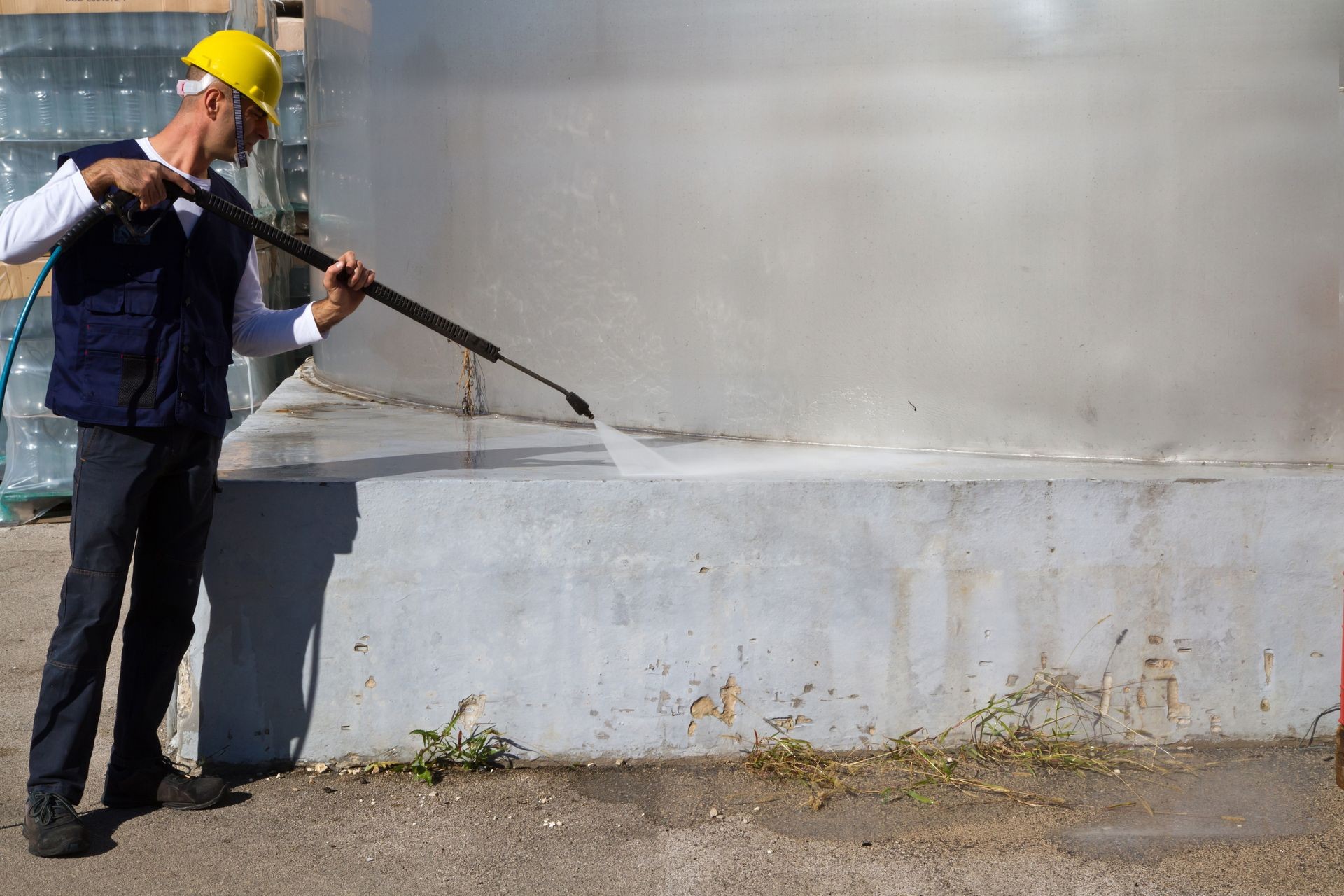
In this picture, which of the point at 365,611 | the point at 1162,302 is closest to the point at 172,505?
the point at 365,611

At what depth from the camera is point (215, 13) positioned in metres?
5.64

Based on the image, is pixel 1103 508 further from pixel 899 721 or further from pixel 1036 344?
pixel 899 721

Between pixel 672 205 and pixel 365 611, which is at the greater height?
pixel 672 205

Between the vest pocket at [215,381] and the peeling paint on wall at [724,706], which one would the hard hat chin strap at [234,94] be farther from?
the peeling paint on wall at [724,706]

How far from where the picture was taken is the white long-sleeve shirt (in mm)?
2504

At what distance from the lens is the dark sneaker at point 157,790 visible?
9.51 ft

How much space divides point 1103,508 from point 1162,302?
617 millimetres

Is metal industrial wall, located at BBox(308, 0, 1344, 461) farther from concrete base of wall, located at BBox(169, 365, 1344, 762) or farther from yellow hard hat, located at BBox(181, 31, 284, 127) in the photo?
yellow hard hat, located at BBox(181, 31, 284, 127)

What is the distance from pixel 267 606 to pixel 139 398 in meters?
0.68

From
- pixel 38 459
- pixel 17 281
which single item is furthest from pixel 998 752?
pixel 17 281

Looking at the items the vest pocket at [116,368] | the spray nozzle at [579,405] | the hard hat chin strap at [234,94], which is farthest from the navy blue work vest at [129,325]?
the spray nozzle at [579,405]

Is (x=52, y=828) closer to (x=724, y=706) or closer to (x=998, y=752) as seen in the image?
(x=724, y=706)

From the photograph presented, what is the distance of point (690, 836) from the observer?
2.86 metres

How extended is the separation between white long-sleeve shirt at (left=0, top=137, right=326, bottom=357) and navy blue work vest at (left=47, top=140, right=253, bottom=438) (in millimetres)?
70
